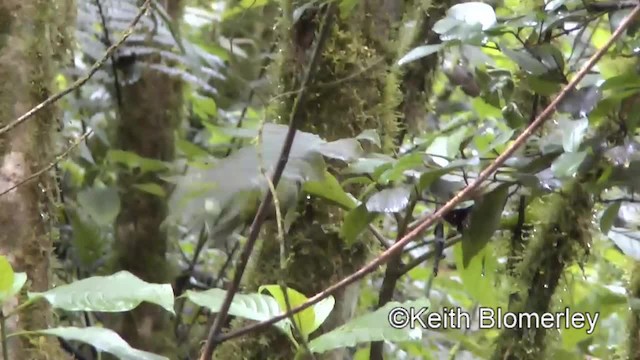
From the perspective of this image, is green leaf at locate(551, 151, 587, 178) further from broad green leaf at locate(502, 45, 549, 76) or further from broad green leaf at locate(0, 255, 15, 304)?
broad green leaf at locate(0, 255, 15, 304)

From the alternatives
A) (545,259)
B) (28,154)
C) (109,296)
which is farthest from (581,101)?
(28,154)

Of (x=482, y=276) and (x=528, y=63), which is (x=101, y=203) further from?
(x=528, y=63)

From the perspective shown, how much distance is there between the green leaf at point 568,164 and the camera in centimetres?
59

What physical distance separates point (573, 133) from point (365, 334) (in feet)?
0.81

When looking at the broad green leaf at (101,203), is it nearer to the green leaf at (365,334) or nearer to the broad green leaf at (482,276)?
the broad green leaf at (482,276)

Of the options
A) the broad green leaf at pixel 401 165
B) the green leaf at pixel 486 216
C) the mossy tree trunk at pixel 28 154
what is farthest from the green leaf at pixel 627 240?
the mossy tree trunk at pixel 28 154

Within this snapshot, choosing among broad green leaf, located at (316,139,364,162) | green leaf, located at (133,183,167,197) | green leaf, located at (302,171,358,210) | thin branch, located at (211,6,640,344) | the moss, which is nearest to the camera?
thin branch, located at (211,6,640,344)

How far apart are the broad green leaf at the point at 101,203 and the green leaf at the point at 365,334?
2.56 ft

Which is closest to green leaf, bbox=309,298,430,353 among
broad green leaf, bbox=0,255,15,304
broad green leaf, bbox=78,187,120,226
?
broad green leaf, bbox=0,255,15,304

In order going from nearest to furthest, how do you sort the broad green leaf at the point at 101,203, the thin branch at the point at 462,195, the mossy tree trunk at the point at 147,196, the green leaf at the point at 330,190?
1. the thin branch at the point at 462,195
2. the green leaf at the point at 330,190
3. the broad green leaf at the point at 101,203
4. the mossy tree trunk at the point at 147,196

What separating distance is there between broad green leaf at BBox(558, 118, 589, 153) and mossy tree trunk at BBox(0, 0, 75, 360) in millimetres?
629

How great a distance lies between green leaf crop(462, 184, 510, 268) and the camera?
2.29 feet

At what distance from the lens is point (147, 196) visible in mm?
1566

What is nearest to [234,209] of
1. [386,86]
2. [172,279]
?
[386,86]
